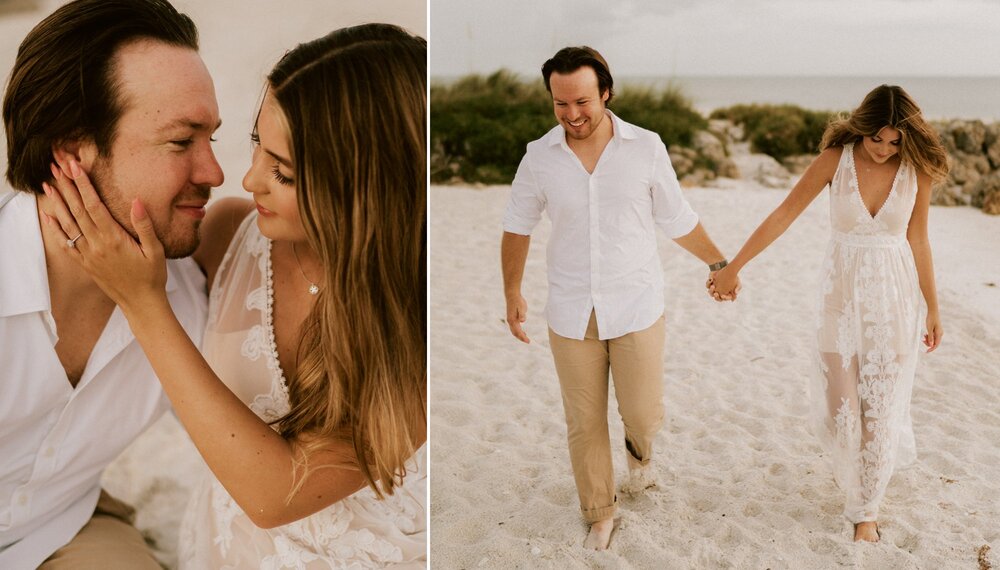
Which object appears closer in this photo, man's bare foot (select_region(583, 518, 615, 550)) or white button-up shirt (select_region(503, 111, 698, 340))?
white button-up shirt (select_region(503, 111, 698, 340))

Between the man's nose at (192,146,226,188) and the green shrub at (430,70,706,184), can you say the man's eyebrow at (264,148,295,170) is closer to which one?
the man's nose at (192,146,226,188)

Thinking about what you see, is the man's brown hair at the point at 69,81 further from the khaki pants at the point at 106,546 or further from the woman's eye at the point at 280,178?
the khaki pants at the point at 106,546

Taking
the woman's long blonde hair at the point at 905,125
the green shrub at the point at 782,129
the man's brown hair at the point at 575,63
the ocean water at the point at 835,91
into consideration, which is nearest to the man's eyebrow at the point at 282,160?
the man's brown hair at the point at 575,63

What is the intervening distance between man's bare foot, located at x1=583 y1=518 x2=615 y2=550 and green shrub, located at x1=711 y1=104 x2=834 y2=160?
300 inches

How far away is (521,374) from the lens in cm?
397

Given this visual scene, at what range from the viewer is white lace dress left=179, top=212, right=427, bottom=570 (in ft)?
4.88

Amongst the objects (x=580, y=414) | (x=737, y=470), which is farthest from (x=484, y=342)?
(x=580, y=414)

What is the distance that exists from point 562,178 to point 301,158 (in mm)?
987

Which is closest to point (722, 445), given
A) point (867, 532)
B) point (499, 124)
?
point (867, 532)

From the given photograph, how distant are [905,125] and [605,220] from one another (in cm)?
82

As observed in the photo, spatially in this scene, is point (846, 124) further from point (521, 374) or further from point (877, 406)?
point (521, 374)

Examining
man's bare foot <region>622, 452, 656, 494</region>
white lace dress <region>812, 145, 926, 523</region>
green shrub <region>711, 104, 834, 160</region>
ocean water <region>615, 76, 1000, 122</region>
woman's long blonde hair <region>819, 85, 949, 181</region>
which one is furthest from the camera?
ocean water <region>615, 76, 1000, 122</region>

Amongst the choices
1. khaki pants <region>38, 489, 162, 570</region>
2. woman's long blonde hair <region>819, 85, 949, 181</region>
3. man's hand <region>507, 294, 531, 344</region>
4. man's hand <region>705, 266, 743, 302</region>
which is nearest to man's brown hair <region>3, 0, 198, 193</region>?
khaki pants <region>38, 489, 162, 570</region>

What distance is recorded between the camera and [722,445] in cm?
315
